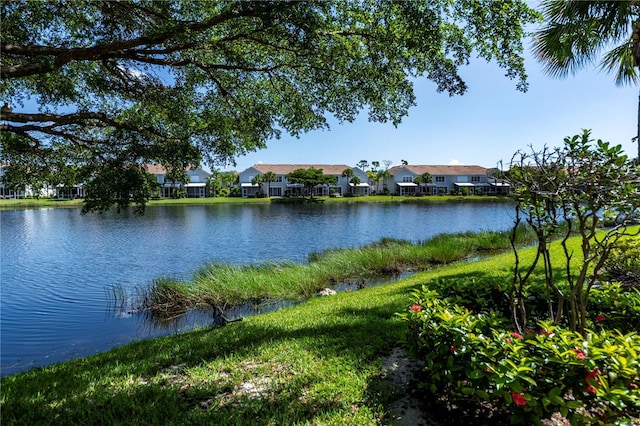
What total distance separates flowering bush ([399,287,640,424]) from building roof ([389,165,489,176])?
7581 centimetres

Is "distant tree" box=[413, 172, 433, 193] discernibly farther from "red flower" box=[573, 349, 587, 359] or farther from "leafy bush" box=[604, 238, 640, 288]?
"red flower" box=[573, 349, 587, 359]

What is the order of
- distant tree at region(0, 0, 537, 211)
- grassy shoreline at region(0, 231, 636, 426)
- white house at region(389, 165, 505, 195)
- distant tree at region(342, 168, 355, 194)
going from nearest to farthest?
1. grassy shoreline at region(0, 231, 636, 426)
2. distant tree at region(0, 0, 537, 211)
3. distant tree at region(342, 168, 355, 194)
4. white house at region(389, 165, 505, 195)

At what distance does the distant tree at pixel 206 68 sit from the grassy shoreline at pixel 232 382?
2.35 meters

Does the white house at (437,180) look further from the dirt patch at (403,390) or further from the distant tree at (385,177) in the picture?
the dirt patch at (403,390)

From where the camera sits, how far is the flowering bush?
2.19 metres

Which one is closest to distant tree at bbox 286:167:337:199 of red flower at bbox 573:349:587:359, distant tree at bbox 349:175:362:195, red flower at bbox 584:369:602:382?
distant tree at bbox 349:175:362:195

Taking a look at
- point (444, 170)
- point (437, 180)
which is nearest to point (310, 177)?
point (437, 180)

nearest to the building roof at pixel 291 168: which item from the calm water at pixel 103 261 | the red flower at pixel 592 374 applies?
the calm water at pixel 103 261

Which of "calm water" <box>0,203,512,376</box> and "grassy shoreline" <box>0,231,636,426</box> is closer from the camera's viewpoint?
"grassy shoreline" <box>0,231,636,426</box>

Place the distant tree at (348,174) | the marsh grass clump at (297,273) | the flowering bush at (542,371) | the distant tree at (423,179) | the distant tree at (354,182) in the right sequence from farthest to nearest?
1. the distant tree at (423,179)
2. the distant tree at (348,174)
3. the distant tree at (354,182)
4. the marsh grass clump at (297,273)
5. the flowering bush at (542,371)

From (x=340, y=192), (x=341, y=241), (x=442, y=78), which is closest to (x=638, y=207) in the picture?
(x=442, y=78)

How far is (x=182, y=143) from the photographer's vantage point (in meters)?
5.53

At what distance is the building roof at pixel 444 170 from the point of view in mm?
75756

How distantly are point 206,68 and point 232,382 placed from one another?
4.62 metres
